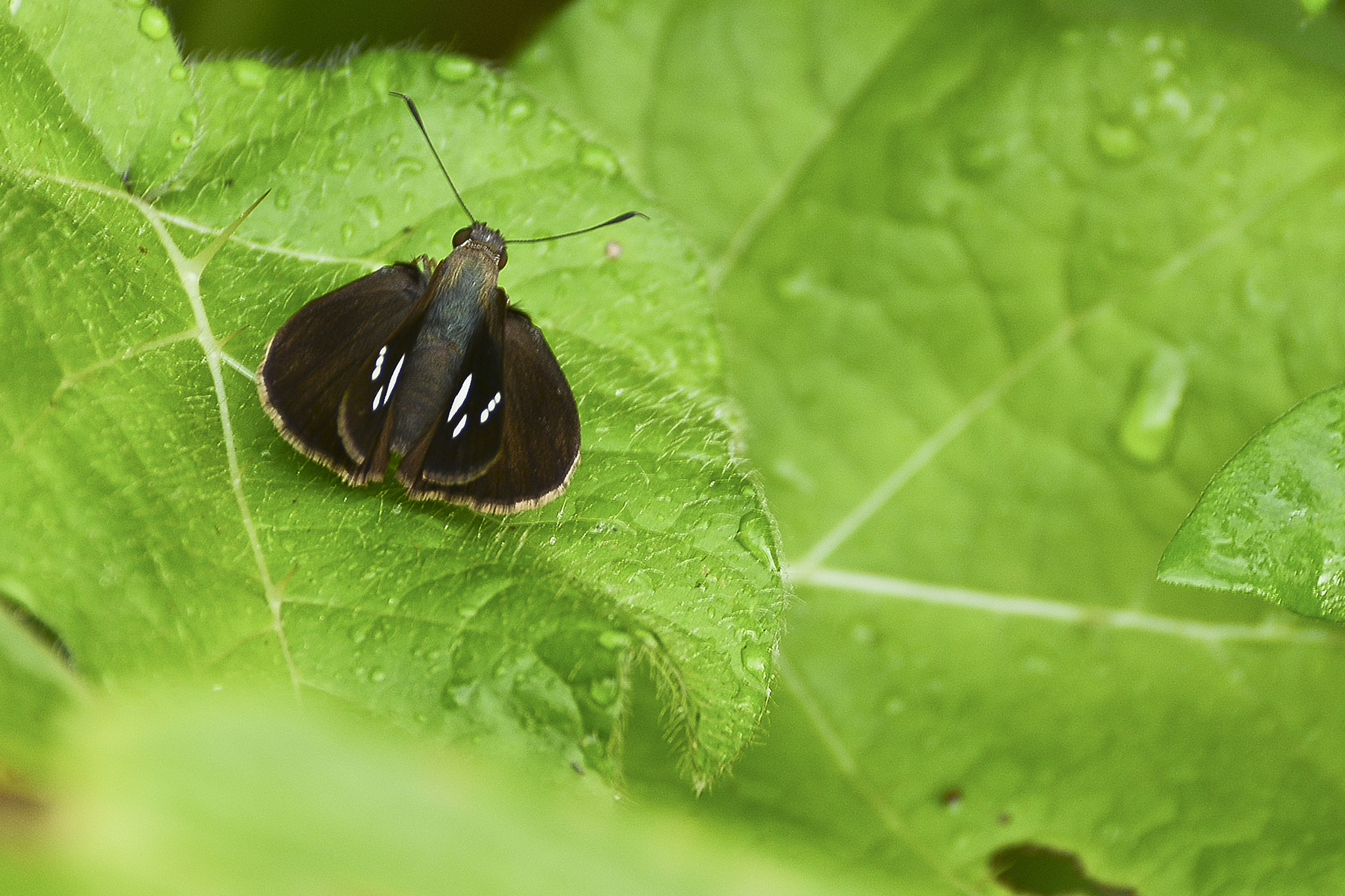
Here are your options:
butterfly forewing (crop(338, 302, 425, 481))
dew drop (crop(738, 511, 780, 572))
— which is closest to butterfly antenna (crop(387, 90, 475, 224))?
butterfly forewing (crop(338, 302, 425, 481))

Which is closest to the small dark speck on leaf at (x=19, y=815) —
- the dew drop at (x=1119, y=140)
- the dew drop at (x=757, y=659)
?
the dew drop at (x=757, y=659)

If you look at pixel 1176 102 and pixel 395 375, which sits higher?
pixel 1176 102

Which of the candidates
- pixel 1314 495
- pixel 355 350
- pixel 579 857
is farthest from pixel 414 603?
pixel 1314 495

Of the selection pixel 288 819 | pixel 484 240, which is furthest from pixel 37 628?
pixel 288 819

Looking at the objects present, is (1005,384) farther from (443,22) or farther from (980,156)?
(443,22)

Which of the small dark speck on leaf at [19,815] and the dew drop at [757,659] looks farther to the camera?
the dew drop at [757,659]

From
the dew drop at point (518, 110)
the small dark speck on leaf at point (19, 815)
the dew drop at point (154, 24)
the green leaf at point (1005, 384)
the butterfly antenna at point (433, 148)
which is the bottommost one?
the green leaf at point (1005, 384)

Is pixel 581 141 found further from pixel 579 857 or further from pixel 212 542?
pixel 579 857

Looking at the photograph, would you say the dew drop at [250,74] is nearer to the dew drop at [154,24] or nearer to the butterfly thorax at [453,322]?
the dew drop at [154,24]
